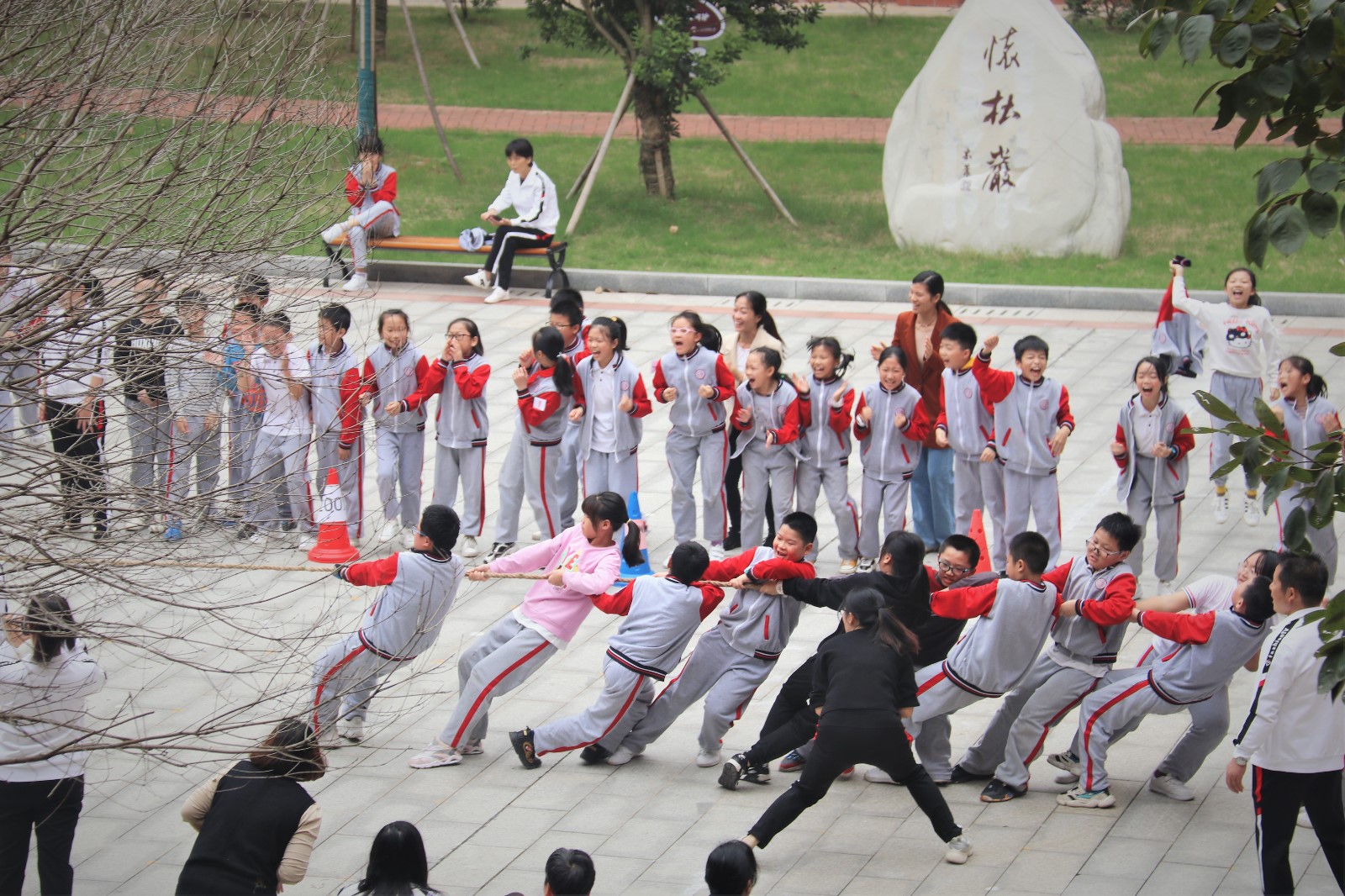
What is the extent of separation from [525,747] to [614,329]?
338cm

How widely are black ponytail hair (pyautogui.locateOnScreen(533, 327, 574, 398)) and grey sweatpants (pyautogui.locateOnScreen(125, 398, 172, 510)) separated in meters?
3.41

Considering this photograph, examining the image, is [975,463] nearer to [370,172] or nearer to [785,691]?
[785,691]

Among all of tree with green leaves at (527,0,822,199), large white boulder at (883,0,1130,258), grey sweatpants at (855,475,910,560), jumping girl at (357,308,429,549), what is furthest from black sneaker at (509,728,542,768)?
tree with green leaves at (527,0,822,199)

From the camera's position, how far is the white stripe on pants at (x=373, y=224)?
15.2m

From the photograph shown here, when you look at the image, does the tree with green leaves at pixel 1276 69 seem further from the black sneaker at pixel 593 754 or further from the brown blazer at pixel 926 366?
the brown blazer at pixel 926 366

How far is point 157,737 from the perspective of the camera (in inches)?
202

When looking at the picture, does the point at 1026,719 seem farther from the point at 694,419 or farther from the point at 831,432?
the point at 694,419

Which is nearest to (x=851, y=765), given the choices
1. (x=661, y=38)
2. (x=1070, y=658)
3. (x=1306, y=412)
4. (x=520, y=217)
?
(x=1070, y=658)

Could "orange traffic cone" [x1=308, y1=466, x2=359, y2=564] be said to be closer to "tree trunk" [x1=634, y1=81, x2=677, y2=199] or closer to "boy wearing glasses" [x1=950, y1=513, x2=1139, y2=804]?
"boy wearing glasses" [x1=950, y1=513, x2=1139, y2=804]

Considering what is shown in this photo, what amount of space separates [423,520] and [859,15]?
22588 millimetres

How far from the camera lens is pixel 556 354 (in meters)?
10.2

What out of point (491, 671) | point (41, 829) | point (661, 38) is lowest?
point (41, 829)

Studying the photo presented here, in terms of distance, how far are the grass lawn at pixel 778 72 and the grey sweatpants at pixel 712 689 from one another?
16928 mm

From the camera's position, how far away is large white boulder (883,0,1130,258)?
16.3 m
